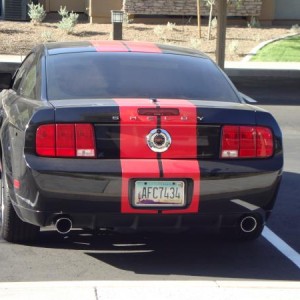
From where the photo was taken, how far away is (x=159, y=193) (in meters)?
5.68

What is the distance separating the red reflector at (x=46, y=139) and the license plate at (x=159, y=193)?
2.05 feet

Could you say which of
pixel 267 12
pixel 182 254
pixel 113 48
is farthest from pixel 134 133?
pixel 267 12

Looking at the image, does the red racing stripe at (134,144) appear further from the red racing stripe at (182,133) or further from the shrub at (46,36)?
the shrub at (46,36)

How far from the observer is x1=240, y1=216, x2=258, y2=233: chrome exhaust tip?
5.96 m

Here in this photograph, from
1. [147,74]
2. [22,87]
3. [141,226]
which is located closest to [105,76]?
[147,74]

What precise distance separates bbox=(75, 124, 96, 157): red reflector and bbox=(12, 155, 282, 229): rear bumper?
59mm

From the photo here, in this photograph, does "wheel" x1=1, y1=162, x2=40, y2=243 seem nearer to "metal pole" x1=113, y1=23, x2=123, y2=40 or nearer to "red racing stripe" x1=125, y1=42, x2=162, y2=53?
"red racing stripe" x1=125, y1=42, x2=162, y2=53

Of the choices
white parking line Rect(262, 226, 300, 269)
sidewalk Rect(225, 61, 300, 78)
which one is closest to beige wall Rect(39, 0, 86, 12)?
sidewalk Rect(225, 61, 300, 78)

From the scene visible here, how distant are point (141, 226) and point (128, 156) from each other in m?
0.50

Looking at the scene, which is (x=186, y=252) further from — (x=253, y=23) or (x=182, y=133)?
(x=253, y=23)

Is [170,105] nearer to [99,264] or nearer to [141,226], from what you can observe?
[141,226]
